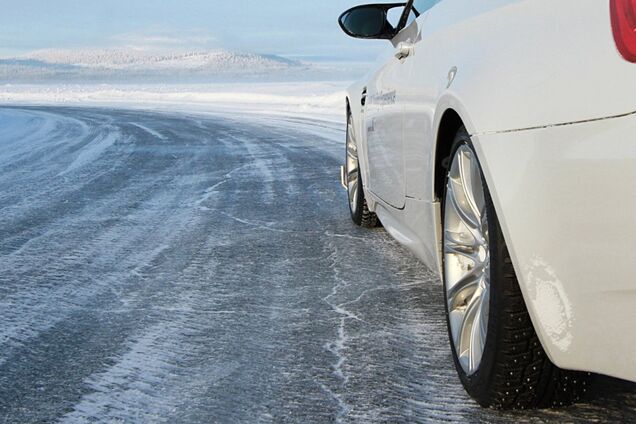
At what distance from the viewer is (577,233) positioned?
1881 millimetres

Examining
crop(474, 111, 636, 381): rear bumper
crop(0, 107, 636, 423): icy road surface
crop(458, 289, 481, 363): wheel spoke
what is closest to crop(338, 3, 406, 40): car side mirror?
crop(0, 107, 636, 423): icy road surface

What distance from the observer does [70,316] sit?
361 centimetres

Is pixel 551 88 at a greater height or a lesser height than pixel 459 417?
greater

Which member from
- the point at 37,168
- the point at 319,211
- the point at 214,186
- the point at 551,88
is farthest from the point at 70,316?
the point at 37,168

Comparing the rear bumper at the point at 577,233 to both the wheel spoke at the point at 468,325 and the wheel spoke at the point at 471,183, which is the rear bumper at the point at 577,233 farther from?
the wheel spoke at the point at 468,325

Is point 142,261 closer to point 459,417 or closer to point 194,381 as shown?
point 194,381

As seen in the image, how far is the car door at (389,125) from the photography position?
3.57 m

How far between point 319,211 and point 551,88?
4.41m

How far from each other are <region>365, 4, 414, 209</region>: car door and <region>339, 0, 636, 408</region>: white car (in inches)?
11.5

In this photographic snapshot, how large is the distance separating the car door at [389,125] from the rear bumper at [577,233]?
1433 millimetres

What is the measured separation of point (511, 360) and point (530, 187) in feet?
1.69

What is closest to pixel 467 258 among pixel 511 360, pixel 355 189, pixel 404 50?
pixel 511 360

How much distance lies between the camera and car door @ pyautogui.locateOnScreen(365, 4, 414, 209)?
11.7ft

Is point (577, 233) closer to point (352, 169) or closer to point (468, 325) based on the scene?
point (468, 325)
